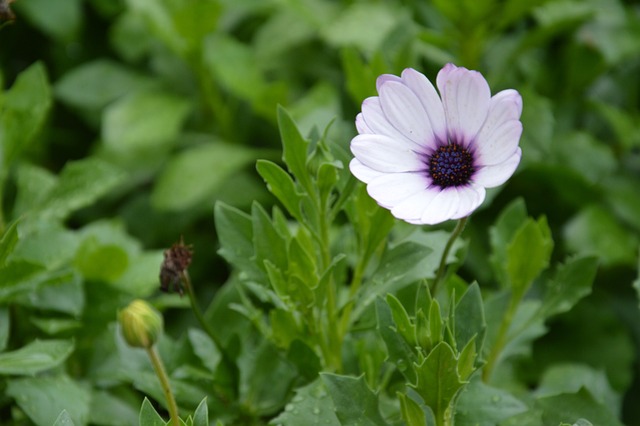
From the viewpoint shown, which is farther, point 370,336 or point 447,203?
point 370,336

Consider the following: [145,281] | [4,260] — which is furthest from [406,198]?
[145,281]

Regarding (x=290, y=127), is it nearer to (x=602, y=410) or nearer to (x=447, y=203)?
(x=447, y=203)

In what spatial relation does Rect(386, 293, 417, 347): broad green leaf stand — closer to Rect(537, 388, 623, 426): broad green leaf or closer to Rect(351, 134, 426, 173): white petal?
Rect(351, 134, 426, 173): white petal

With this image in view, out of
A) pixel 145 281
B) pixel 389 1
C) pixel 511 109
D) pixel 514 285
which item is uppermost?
pixel 511 109

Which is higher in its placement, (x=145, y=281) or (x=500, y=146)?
(x=500, y=146)

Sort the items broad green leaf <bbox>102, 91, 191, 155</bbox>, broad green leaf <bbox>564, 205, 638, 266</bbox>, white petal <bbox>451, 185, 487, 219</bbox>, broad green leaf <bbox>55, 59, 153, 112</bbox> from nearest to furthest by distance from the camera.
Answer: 1. white petal <bbox>451, 185, 487, 219</bbox>
2. broad green leaf <bbox>564, 205, 638, 266</bbox>
3. broad green leaf <bbox>102, 91, 191, 155</bbox>
4. broad green leaf <bbox>55, 59, 153, 112</bbox>

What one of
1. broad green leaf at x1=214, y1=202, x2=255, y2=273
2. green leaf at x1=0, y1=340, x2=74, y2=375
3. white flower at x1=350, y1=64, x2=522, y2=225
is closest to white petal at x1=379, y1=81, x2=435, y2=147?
white flower at x1=350, y1=64, x2=522, y2=225

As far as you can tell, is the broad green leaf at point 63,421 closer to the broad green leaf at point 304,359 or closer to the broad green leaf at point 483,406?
the broad green leaf at point 304,359

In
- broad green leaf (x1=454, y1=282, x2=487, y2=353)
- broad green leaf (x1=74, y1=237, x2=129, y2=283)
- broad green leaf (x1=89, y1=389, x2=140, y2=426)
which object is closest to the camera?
broad green leaf (x1=454, y1=282, x2=487, y2=353)
